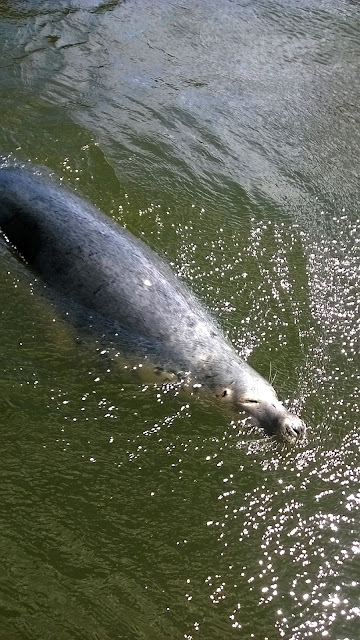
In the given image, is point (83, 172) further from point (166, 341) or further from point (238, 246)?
point (166, 341)

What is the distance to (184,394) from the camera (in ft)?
16.2

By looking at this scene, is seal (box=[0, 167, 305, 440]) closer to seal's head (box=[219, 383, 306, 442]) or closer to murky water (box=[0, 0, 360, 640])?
seal's head (box=[219, 383, 306, 442])

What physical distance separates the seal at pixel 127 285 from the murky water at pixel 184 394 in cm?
17

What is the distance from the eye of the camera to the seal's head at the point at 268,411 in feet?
15.3

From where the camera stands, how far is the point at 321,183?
7.31 meters

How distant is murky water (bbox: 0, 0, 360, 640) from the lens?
3867 mm

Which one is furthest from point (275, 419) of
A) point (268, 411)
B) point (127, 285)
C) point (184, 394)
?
point (127, 285)

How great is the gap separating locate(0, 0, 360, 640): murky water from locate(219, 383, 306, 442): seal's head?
3.9 inches

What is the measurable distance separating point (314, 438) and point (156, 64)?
5.98 metres

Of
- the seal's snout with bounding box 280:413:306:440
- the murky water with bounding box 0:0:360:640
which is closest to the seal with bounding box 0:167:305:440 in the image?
the seal's snout with bounding box 280:413:306:440

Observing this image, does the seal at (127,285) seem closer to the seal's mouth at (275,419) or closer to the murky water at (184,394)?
the seal's mouth at (275,419)

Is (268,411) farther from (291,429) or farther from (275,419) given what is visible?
(291,429)

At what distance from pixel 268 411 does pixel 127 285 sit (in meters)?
1.40

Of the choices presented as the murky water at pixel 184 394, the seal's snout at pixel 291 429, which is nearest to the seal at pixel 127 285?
the seal's snout at pixel 291 429
